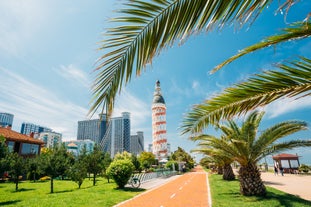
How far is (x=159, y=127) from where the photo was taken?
66625 mm

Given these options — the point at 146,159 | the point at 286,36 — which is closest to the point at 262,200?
the point at 286,36

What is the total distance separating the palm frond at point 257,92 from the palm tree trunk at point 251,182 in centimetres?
924

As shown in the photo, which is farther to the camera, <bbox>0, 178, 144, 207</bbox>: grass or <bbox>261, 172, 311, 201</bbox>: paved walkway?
<bbox>261, 172, 311, 201</bbox>: paved walkway

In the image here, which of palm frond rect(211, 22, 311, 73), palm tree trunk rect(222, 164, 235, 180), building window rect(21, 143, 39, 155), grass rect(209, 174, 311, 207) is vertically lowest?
grass rect(209, 174, 311, 207)

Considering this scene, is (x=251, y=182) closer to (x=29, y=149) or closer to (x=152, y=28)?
(x=152, y=28)

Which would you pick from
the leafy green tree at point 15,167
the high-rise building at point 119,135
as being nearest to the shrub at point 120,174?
the leafy green tree at point 15,167

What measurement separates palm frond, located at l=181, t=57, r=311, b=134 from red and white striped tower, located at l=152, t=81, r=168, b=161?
61.8 metres

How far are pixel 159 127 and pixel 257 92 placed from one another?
213ft

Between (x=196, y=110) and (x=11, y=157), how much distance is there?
912 inches

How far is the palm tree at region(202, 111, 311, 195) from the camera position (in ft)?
31.1

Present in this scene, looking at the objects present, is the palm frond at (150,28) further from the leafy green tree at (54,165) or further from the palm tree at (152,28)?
the leafy green tree at (54,165)

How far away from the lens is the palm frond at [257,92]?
211cm

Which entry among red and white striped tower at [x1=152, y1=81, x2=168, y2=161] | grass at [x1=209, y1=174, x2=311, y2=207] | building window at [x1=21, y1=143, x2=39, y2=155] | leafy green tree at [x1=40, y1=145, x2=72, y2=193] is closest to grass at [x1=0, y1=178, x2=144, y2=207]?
leafy green tree at [x1=40, y1=145, x2=72, y2=193]

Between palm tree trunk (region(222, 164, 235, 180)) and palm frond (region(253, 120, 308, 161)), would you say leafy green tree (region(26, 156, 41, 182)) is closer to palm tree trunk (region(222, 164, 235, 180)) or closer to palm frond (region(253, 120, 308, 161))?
palm tree trunk (region(222, 164, 235, 180))
